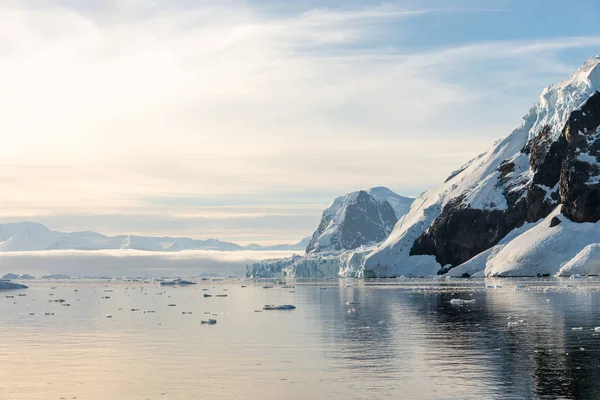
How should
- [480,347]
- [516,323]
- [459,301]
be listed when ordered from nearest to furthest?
1. [480,347]
2. [516,323]
3. [459,301]

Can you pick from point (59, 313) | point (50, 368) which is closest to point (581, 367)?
point (50, 368)

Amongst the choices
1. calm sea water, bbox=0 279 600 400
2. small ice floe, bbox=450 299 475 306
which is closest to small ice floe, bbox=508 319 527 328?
calm sea water, bbox=0 279 600 400

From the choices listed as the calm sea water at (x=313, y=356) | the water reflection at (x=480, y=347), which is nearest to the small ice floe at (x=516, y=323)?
the calm sea water at (x=313, y=356)

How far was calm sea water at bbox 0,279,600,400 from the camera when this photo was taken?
4209cm

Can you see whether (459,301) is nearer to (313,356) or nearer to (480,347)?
(480,347)

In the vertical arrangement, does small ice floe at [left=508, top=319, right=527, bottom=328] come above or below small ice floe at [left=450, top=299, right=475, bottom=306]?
below

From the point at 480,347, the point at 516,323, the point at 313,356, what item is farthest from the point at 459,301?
the point at 313,356

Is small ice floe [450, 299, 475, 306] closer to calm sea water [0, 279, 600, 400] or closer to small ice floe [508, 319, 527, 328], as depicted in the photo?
calm sea water [0, 279, 600, 400]

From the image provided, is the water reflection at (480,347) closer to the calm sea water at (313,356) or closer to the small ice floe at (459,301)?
the calm sea water at (313,356)

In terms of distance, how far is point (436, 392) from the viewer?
4066 centimetres

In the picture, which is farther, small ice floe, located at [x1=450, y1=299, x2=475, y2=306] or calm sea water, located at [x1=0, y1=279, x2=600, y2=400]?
small ice floe, located at [x1=450, y1=299, x2=475, y2=306]

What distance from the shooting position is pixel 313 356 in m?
54.6

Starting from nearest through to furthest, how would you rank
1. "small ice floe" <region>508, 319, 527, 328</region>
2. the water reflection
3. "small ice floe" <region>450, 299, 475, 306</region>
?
1. the water reflection
2. "small ice floe" <region>508, 319, 527, 328</region>
3. "small ice floe" <region>450, 299, 475, 306</region>

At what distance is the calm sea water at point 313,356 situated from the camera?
42.1 metres
